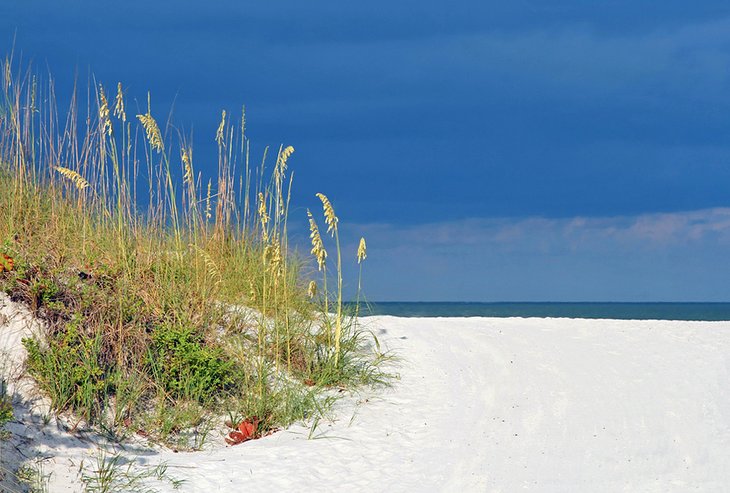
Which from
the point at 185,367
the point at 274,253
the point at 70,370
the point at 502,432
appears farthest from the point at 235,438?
the point at 502,432

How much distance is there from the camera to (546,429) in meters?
6.41

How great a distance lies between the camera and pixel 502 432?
630 centimetres

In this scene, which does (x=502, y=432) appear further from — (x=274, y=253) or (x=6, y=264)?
(x=6, y=264)

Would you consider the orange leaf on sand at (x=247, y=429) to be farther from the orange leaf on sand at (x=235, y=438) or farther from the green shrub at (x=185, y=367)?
the green shrub at (x=185, y=367)

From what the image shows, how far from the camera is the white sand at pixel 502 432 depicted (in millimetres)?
5223

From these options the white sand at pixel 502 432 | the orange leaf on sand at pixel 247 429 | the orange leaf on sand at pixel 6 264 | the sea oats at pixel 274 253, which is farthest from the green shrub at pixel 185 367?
the orange leaf on sand at pixel 6 264

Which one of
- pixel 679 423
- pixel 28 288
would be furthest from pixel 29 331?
pixel 679 423

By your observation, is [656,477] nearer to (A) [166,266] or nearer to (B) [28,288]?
(A) [166,266]

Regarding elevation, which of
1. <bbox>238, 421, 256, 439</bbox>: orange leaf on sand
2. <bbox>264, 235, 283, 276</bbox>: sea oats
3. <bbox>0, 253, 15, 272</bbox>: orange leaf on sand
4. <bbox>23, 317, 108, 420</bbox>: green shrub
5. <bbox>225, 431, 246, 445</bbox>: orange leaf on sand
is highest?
<bbox>264, 235, 283, 276</bbox>: sea oats

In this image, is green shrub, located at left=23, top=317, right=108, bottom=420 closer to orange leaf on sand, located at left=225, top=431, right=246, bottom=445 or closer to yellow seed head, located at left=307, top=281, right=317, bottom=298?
orange leaf on sand, located at left=225, top=431, right=246, bottom=445

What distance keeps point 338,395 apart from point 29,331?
8.80ft

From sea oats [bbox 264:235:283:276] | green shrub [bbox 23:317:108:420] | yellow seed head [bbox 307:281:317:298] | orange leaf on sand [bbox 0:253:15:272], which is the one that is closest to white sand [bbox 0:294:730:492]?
green shrub [bbox 23:317:108:420]

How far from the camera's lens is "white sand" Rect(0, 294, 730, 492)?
17.1ft

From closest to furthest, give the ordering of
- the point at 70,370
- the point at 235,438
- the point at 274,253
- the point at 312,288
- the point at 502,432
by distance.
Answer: the point at 70,370 < the point at 235,438 < the point at 502,432 < the point at 274,253 < the point at 312,288
